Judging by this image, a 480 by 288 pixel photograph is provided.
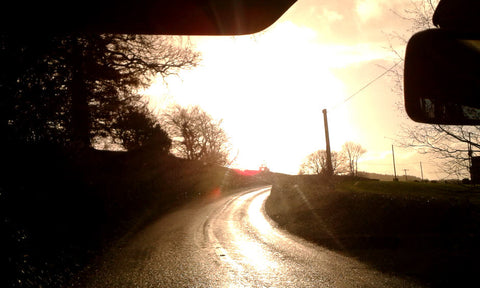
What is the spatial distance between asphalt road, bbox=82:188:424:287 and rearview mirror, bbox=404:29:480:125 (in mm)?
4992

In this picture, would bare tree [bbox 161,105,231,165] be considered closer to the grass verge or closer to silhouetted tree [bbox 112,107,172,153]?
silhouetted tree [bbox 112,107,172,153]

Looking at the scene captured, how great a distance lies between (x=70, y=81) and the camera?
979 centimetres

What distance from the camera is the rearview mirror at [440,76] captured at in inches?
66.5

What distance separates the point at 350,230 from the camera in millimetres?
10945

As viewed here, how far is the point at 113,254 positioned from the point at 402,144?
11.1 metres

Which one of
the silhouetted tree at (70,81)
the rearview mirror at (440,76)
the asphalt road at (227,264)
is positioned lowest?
the asphalt road at (227,264)

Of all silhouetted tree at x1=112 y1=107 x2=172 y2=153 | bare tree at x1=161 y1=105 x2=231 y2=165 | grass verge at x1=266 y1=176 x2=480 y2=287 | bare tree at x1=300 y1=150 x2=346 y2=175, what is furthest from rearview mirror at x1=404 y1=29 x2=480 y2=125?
bare tree at x1=300 y1=150 x2=346 y2=175

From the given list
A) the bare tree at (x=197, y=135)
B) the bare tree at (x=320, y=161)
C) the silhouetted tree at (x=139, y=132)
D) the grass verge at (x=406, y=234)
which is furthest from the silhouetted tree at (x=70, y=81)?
the bare tree at (x=320, y=161)

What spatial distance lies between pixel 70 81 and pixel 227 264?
289 inches

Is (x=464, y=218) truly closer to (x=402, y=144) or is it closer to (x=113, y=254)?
(x=402, y=144)

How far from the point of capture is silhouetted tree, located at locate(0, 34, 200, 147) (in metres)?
6.66

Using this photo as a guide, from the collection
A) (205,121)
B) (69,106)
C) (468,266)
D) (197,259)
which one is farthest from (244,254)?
(205,121)

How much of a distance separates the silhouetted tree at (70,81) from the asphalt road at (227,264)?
13.0 feet

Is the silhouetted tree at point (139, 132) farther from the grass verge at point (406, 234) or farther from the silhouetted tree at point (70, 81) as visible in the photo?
the grass verge at point (406, 234)
